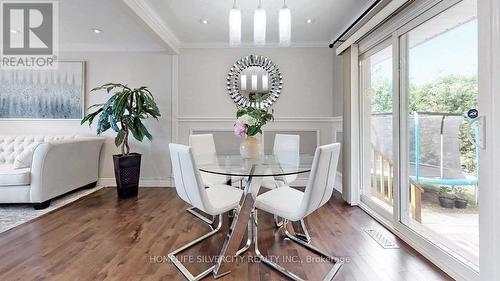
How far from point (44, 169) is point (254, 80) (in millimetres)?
3048

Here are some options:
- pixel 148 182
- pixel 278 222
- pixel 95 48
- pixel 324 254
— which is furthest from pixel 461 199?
pixel 95 48

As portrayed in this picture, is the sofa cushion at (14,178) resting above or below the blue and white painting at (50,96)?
below

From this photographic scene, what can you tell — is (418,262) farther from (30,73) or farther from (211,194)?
(30,73)

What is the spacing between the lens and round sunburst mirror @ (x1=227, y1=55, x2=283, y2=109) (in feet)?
13.3

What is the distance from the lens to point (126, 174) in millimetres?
3578

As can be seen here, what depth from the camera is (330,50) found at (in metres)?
4.14

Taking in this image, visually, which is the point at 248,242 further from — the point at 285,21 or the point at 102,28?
the point at 102,28

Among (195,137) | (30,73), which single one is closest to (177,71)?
(195,137)

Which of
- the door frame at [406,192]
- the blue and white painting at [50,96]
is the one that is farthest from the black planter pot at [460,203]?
the blue and white painting at [50,96]

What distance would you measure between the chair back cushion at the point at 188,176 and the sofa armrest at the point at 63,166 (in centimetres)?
231

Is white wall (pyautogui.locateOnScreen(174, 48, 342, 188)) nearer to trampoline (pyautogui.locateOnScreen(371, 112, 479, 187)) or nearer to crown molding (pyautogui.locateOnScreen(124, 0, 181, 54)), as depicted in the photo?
crown molding (pyautogui.locateOnScreen(124, 0, 181, 54))

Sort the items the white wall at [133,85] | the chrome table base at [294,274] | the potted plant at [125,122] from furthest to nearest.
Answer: the white wall at [133,85] < the potted plant at [125,122] < the chrome table base at [294,274]

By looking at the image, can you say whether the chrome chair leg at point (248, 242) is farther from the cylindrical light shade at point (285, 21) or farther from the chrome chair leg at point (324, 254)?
the cylindrical light shade at point (285, 21)

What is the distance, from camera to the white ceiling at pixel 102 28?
9.30ft
